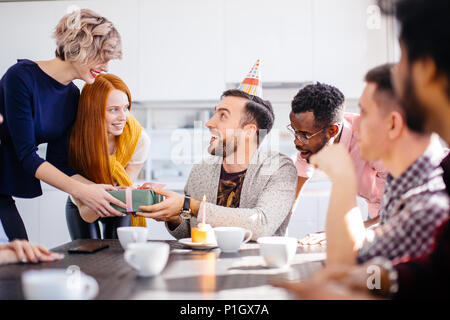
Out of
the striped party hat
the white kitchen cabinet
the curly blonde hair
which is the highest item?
the white kitchen cabinet

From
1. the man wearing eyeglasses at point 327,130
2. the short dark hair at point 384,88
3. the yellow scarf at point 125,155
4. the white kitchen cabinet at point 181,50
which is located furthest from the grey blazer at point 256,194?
the white kitchen cabinet at point 181,50

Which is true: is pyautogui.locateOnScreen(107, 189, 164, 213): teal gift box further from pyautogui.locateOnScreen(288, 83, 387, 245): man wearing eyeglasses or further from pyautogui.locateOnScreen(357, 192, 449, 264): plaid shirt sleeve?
pyautogui.locateOnScreen(357, 192, 449, 264): plaid shirt sleeve

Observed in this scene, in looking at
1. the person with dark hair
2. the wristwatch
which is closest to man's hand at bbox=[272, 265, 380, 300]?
the person with dark hair

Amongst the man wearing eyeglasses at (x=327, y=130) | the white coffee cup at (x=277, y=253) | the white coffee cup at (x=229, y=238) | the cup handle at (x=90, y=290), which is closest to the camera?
the cup handle at (x=90, y=290)

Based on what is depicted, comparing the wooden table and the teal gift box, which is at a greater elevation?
the teal gift box

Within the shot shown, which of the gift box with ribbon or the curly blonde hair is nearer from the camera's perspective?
the gift box with ribbon

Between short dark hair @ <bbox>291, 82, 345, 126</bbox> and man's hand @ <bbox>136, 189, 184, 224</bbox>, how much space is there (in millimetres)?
609

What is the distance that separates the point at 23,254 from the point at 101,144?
81 cm

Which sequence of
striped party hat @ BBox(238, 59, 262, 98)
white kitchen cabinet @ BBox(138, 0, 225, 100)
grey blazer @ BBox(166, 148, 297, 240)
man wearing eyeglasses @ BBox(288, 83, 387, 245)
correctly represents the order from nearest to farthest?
grey blazer @ BBox(166, 148, 297, 240) → man wearing eyeglasses @ BBox(288, 83, 387, 245) → striped party hat @ BBox(238, 59, 262, 98) → white kitchen cabinet @ BBox(138, 0, 225, 100)

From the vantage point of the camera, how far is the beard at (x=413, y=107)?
1.91 ft

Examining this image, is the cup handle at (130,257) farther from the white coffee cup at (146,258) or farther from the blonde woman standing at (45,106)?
the blonde woman standing at (45,106)

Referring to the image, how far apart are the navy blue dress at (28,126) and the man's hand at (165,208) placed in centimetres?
52

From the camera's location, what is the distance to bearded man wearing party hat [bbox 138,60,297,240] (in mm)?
1339

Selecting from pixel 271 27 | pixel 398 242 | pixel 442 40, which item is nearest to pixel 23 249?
pixel 398 242
